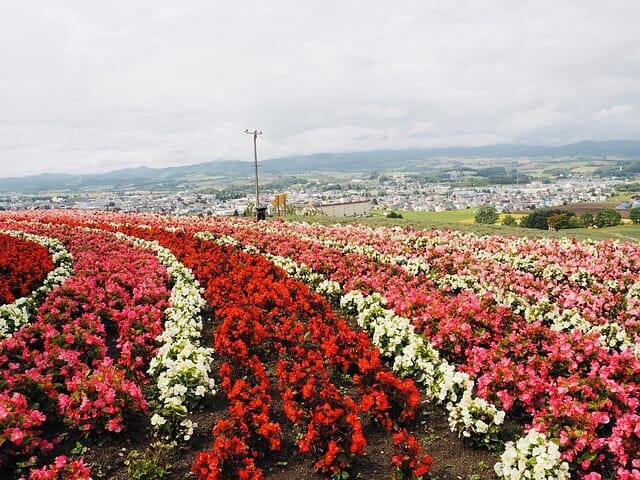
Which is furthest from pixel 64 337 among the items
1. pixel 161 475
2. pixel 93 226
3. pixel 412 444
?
pixel 93 226

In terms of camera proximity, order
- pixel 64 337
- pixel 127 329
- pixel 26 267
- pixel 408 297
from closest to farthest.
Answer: pixel 64 337
pixel 127 329
pixel 408 297
pixel 26 267

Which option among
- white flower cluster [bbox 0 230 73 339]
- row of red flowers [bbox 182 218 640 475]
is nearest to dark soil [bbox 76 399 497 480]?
row of red flowers [bbox 182 218 640 475]

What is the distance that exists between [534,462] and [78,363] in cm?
618

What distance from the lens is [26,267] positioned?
1145 cm

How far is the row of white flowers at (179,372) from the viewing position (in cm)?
589

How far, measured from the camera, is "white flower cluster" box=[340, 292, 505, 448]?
5777mm

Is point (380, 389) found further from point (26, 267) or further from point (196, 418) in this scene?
point (26, 267)

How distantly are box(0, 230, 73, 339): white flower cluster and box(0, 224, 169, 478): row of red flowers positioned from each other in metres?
0.39

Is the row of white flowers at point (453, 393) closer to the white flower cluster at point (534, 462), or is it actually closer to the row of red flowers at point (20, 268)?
the white flower cluster at point (534, 462)

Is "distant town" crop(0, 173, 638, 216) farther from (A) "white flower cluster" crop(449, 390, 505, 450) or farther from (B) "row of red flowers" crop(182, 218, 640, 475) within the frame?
(A) "white flower cluster" crop(449, 390, 505, 450)

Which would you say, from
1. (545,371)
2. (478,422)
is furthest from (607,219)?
(478,422)

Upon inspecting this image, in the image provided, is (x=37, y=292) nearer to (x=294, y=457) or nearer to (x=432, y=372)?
(x=294, y=457)

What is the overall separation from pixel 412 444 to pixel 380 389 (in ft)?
4.74

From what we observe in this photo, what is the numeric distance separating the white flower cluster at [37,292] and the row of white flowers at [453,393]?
21.6ft
